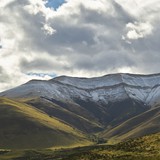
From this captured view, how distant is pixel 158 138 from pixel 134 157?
1837 centimetres

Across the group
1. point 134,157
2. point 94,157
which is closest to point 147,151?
point 134,157

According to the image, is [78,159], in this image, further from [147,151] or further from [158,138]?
[158,138]

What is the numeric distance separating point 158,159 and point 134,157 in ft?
20.5

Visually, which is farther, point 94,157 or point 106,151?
point 106,151

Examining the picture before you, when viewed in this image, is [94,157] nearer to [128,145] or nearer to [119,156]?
[119,156]

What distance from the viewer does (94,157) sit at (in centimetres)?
9850

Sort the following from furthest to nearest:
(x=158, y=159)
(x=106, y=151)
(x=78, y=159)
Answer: (x=106, y=151)
(x=78, y=159)
(x=158, y=159)

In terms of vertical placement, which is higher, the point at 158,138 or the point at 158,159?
the point at 158,138

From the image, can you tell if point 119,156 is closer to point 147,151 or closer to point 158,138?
point 147,151

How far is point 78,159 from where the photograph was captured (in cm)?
9806

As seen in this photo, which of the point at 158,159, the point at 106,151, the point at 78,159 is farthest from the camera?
the point at 106,151

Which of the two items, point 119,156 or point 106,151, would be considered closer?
point 119,156

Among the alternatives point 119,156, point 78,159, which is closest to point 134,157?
point 119,156

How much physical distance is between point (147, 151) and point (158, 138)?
41.0 ft
